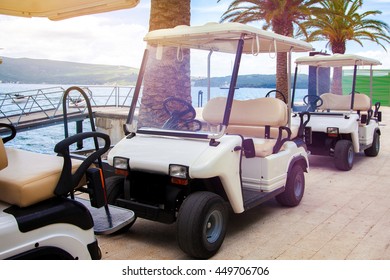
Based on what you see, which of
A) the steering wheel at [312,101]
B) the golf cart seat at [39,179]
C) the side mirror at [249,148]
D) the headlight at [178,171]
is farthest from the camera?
the steering wheel at [312,101]

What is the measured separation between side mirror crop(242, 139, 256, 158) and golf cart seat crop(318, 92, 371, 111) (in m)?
4.48

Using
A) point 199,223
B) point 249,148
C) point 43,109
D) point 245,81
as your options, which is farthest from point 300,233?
point 43,109

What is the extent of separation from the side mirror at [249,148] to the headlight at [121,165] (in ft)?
3.61

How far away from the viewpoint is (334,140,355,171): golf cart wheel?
6.82 m

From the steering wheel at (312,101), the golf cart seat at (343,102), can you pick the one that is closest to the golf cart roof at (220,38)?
the steering wheel at (312,101)

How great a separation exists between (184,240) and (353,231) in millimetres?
1738

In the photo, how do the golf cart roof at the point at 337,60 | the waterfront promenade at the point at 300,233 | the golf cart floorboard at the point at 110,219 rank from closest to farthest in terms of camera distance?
1. the golf cart floorboard at the point at 110,219
2. the waterfront promenade at the point at 300,233
3. the golf cart roof at the point at 337,60

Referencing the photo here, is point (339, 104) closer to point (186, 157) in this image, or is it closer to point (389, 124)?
point (186, 157)

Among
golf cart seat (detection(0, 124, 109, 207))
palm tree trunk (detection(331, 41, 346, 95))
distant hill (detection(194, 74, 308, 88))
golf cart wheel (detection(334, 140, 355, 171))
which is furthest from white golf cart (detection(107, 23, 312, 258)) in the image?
palm tree trunk (detection(331, 41, 346, 95))

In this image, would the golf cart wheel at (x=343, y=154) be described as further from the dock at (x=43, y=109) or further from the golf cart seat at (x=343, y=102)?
the dock at (x=43, y=109)

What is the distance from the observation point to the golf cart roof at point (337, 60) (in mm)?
7356

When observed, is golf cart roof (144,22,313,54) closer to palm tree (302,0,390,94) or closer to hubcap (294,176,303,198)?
hubcap (294,176,303,198)

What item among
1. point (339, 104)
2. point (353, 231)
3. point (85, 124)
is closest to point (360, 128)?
point (339, 104)
